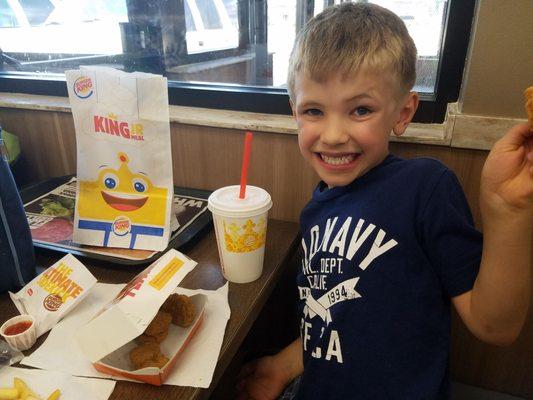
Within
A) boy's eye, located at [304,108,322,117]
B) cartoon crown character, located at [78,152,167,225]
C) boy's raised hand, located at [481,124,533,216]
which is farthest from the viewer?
cartoon crown character, located at [78,152,167,225]

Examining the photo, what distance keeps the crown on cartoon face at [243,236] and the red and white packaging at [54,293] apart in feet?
0.86

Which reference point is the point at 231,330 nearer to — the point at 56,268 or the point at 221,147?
the point at 56,268

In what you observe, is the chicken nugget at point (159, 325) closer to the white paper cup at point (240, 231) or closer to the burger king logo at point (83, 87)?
the white paper cup at point (240, 231)

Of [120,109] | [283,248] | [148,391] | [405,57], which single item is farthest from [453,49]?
[148,391]

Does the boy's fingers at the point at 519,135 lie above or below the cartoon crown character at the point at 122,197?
above

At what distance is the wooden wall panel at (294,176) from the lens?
0.94m

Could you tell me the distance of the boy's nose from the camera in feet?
2.29

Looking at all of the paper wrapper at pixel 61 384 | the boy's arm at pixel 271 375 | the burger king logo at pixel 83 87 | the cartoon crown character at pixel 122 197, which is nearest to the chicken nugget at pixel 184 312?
the paper wrapper at pixel 61 384

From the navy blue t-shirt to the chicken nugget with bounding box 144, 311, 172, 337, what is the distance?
30cm

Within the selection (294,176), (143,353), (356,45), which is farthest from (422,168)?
Answer: (143,353)

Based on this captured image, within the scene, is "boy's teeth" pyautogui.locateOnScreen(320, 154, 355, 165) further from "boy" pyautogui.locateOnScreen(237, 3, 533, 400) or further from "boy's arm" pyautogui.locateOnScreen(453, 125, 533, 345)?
"boy's arm" pyautogui.locateOnScreen(453, 125, 533, 345)

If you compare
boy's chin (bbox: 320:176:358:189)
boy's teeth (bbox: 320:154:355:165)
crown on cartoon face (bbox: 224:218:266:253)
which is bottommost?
crown on cartoon face (bbox: 224:218:266:253)

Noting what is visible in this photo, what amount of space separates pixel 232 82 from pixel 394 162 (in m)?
0.67

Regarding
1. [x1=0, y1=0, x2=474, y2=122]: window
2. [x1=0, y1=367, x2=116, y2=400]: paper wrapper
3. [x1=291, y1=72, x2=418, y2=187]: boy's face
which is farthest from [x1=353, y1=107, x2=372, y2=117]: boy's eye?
[x1=0, y1=367, x2=116, y2=400]: paper wrapper
